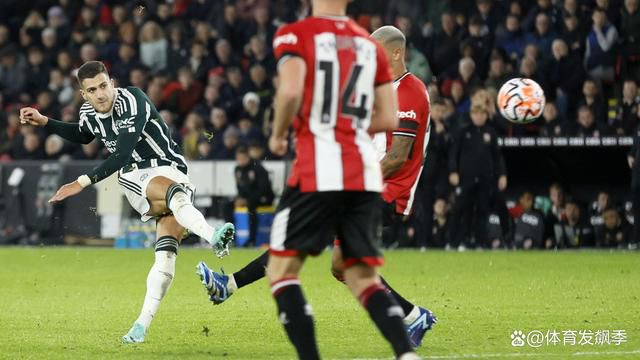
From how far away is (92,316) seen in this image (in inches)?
433

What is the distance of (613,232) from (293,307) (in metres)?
13.4

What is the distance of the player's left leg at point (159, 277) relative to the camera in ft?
30.0

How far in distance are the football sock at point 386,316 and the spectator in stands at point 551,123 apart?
13.1 meters

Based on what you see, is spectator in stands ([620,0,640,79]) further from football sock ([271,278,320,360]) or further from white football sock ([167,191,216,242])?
football sock ([271,278,320,360])

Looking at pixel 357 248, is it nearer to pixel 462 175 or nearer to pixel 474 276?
pixel 474 276

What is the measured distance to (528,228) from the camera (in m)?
19.4

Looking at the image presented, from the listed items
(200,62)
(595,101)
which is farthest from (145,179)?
(200,62)

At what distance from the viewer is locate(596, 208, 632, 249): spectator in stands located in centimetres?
1908

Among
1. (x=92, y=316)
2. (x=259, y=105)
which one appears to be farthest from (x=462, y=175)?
(x=92, y=316)

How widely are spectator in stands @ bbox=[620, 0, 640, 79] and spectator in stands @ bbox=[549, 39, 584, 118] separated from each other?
68 cm

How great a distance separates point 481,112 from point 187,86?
6142mm

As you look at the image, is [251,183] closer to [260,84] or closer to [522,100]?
[260,84]

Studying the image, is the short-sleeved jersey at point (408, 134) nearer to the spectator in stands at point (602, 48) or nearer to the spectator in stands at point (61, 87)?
the spectator in stands at point (602, 48)

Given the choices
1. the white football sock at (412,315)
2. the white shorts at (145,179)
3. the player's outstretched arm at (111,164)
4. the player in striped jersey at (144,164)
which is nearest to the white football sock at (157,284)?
the player in striped jersey at (144,164)
